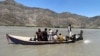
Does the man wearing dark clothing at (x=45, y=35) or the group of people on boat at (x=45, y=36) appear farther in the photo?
the man wearing dark clothing at (x=45, y=35)

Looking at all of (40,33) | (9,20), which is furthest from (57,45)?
(9,20)

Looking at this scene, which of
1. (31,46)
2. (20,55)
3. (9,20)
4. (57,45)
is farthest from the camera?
(9,20)

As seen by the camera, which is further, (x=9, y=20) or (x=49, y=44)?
(x=9, y=20)

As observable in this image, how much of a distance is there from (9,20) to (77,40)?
462 ft

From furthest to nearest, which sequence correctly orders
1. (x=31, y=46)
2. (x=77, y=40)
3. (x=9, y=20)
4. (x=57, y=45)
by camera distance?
(x=9, y=20) → (x=77, y=40) → (x=57, y=45) → (x=31, y=46)

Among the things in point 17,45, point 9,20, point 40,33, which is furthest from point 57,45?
point 9,20

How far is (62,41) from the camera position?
25.3m

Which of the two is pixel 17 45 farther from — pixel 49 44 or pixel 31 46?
pixel 49 44

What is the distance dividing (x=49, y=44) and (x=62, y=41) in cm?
167

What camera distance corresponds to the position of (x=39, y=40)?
2392 cm

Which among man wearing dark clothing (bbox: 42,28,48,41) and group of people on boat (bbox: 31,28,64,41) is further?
man wearing dark clothing (bbox: 42,28,48,41)

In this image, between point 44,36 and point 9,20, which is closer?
point 44,36

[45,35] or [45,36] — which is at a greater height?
[45,35]

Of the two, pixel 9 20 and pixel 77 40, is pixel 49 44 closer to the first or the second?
pixel 77 40
